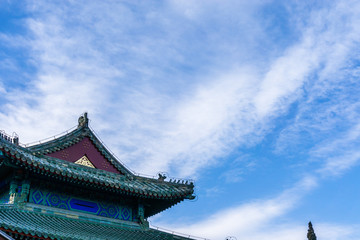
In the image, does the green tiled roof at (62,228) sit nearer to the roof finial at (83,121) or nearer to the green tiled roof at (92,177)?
the green tiled roof at (92,177)

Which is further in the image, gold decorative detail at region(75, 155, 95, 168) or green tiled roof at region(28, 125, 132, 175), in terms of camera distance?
gold decorative detail at region(75, 155, 95, 168)

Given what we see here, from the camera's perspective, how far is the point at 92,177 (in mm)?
18703

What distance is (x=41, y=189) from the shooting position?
1809 cm

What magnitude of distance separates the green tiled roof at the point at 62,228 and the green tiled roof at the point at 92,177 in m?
1.72

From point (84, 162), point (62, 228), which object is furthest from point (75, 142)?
point (62, 228)

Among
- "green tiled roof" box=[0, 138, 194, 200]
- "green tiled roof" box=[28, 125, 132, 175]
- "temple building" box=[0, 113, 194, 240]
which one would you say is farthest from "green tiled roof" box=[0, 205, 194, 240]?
"green tiled roof" box=[28, 125, 132, 175]

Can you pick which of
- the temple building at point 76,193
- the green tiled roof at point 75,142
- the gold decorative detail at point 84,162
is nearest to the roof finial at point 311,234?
the temple building at point 76,193

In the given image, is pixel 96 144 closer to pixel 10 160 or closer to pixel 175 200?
pixel 175 200

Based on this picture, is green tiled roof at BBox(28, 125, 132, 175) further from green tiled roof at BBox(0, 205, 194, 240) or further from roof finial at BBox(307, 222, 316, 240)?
roof finial at BBox(307, 222, 316, 240)

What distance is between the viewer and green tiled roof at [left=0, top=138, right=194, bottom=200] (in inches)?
651

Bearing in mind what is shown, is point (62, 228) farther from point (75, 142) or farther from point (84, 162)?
point (75, 142)

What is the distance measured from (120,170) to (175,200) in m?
3.89

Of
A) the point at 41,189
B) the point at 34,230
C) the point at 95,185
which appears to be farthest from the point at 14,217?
the point at 95,185

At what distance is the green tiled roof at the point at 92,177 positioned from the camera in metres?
16.5
